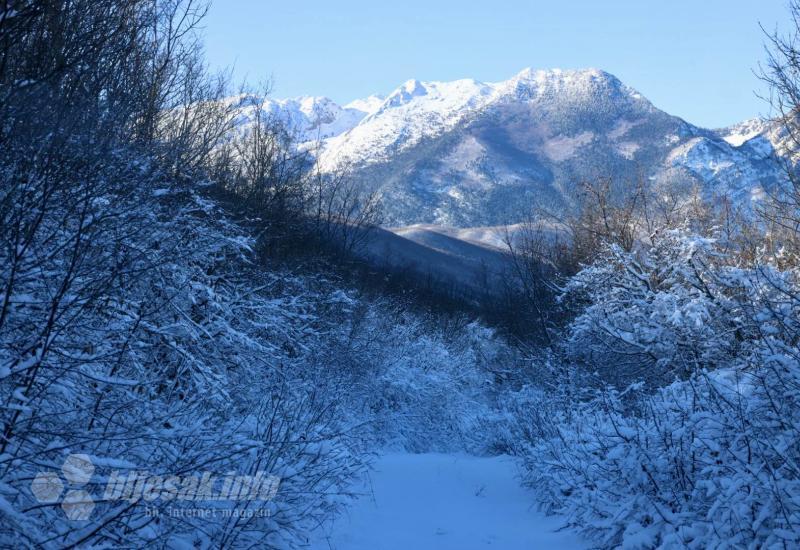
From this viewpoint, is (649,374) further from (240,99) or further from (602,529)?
(240,99)

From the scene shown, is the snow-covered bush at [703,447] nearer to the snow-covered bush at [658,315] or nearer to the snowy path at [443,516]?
the snow-covered bush at [658,315]

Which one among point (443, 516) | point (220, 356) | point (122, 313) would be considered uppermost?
point (122, 313)

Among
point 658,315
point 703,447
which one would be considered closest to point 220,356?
point 703,447

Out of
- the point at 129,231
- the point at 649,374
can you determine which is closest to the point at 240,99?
the point at 129,231

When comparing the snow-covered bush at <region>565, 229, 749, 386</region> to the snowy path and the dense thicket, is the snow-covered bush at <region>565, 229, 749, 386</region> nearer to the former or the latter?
the snowy path

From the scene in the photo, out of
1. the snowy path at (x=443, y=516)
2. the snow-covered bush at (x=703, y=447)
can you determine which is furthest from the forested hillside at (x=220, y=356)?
the snowy path at (x=443, y=516)

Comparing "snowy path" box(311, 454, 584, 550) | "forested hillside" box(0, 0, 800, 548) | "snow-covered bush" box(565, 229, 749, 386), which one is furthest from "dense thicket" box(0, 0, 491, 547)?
"snow-covered bush" box(565, 229, 749, 386)

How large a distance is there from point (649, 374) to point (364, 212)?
14.5 metres

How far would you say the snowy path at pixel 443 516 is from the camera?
707cm

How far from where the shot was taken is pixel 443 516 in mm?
8727

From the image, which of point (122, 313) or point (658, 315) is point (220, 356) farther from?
point (658, 315)

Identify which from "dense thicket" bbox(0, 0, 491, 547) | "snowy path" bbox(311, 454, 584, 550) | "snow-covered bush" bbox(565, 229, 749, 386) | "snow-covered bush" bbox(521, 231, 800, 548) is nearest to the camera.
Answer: "dense thicket" bbox(0, 0, 491, 547)

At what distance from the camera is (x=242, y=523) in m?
4.96

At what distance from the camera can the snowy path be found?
23.2ft
